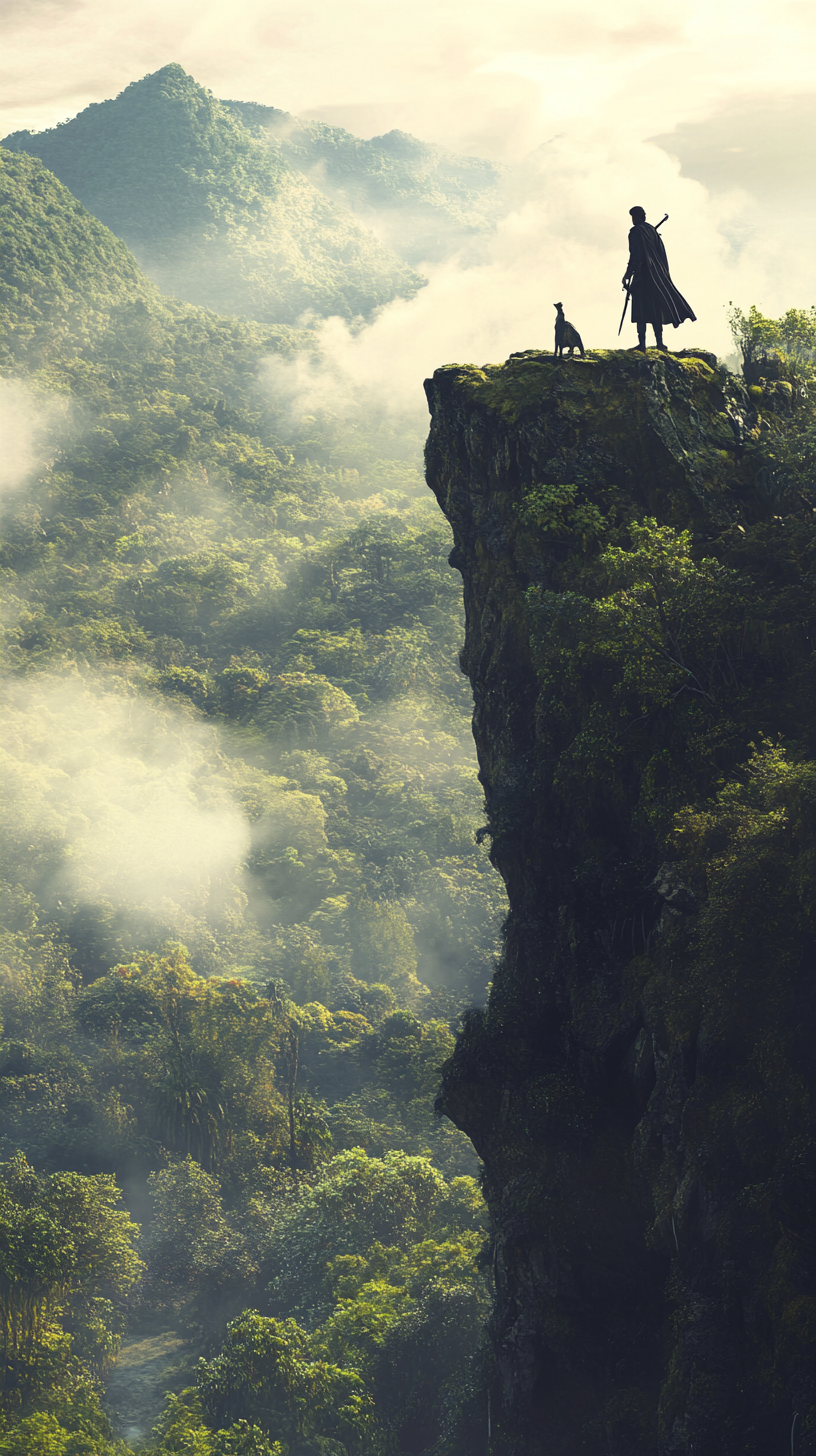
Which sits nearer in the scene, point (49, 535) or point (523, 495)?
point (523, 495)

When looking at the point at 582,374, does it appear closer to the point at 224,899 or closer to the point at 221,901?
the point at 221,901

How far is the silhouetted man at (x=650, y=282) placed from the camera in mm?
21938

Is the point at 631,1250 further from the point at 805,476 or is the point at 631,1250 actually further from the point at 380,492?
the point at 380,492

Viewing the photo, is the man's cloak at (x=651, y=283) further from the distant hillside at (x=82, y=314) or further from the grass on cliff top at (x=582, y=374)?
the distant hillside at (x=82, y=314)

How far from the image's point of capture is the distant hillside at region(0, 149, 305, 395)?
158 meters

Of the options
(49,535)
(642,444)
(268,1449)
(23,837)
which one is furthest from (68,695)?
(642,444)

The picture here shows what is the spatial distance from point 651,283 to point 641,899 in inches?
507

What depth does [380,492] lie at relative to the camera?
522ft

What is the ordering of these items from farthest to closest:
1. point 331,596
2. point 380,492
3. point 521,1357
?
point 380,492 → point 331,596 → point 521,1357

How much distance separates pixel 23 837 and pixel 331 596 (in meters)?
54.3

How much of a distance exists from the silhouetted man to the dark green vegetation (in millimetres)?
24158

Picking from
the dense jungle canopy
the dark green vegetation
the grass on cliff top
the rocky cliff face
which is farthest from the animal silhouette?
the dark green vegetation

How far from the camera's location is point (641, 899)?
1739 cm

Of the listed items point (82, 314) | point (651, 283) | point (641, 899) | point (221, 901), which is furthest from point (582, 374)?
point (82, 314)
